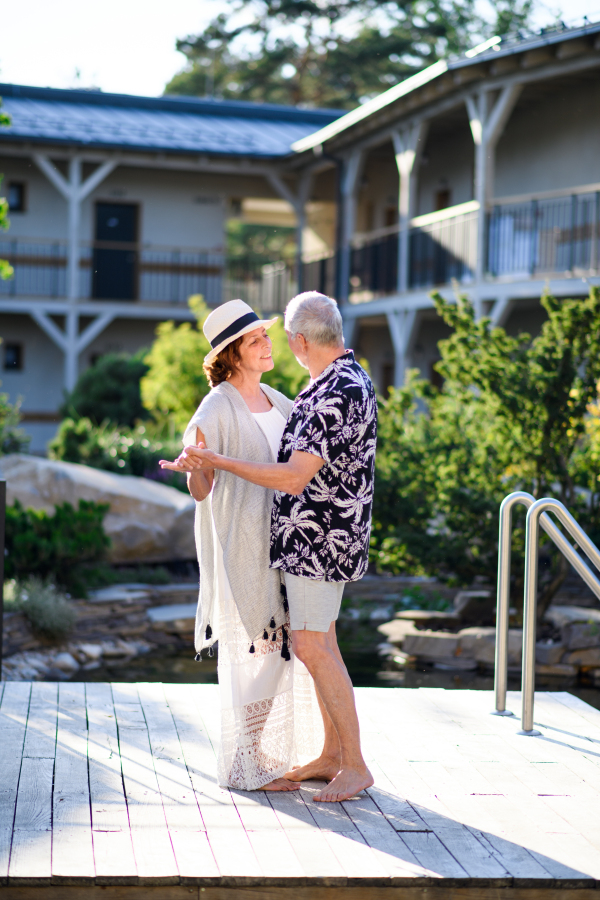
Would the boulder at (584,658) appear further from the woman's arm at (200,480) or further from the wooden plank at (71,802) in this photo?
the woman's arm at (200,480)

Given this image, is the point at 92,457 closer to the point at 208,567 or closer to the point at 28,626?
the point at 28,626

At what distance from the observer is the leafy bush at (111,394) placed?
58.9 ft

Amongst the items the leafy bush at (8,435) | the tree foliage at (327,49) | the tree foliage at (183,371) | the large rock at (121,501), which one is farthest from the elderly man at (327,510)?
the tree foliage at (327,49)

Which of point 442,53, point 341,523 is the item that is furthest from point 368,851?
point 442,53

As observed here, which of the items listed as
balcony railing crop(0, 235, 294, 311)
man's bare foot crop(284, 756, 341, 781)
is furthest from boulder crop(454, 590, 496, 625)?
balcony railing crop(0, 235, 294, 311)

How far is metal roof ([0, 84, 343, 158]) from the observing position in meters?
20.0

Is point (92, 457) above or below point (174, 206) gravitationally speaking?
below

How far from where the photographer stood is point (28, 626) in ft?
28.5

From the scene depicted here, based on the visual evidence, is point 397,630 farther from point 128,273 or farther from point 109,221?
point 109,221

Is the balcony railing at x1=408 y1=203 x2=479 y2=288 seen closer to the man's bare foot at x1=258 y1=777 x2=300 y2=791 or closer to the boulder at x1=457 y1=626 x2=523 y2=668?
the boulder at x1=457 y1=626 x2=523 y2=668

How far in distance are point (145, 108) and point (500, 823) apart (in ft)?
72.6

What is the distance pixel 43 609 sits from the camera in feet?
28.4

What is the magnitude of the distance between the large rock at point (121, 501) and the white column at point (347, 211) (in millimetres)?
9753

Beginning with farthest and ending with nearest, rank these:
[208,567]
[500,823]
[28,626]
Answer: [28,626] → [208,567] → [500,823]
